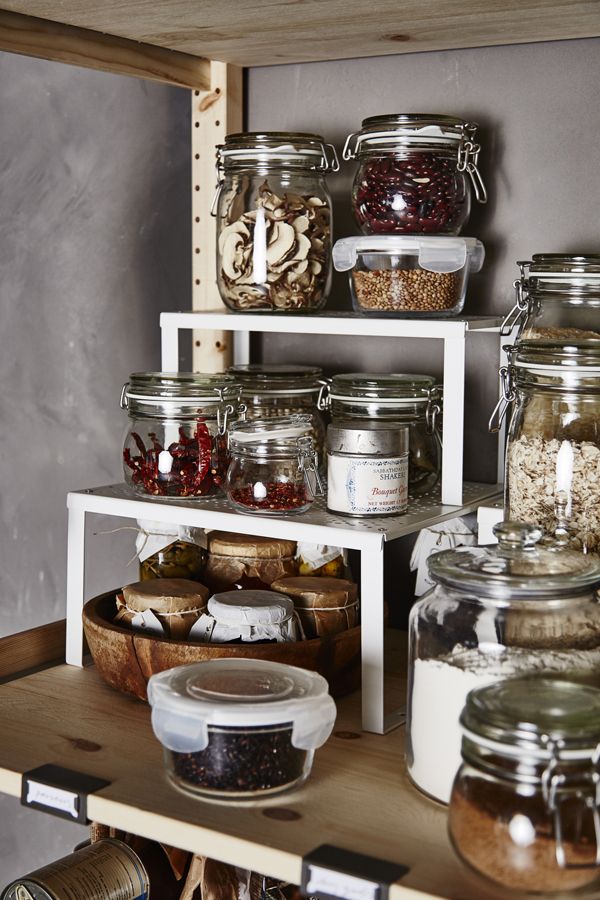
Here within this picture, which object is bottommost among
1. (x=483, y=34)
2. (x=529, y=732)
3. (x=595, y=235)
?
(x=529, y=732)

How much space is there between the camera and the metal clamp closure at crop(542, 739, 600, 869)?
2.69 ft

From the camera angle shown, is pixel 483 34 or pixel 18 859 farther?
pixel 18 859

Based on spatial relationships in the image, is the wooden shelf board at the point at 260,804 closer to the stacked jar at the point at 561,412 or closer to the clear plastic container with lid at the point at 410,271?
the stacked jar at the point at 561,412

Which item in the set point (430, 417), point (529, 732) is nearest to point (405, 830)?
point (529, 732)

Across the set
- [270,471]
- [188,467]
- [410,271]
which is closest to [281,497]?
[270,471]

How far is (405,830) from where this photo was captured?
979 mm

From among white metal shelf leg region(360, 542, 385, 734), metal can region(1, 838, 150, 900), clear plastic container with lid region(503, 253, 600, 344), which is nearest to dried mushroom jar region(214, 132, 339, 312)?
clear plastic container with lid region(503, 253, 600, 344)

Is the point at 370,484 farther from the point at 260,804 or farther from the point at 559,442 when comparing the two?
the point at 260,804

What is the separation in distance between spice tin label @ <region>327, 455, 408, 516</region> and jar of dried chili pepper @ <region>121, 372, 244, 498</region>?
179 millimetres

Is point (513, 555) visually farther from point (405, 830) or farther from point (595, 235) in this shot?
point (595, 235)

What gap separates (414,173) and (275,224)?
179 mm

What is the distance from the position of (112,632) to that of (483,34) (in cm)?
81

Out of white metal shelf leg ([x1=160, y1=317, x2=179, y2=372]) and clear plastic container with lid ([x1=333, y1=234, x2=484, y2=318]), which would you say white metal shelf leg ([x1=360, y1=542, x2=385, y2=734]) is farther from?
white metal shelf leg ([x1=160, y1=317, x2=179, y2=372])

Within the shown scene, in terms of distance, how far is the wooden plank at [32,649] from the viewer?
1398 mm
